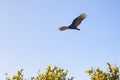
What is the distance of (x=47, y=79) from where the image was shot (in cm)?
1647

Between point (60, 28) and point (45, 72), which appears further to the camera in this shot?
point (45, 72)

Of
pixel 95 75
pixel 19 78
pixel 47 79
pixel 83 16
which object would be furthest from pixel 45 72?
pixel 83 16

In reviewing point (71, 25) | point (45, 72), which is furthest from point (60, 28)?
point (45, 72)

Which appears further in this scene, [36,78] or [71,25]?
[36,78]

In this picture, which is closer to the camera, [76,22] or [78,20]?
[78,20]

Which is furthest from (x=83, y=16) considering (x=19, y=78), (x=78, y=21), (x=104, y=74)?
(x=19, y=78)

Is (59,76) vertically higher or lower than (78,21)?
lower

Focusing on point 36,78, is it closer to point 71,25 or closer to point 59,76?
point 59,76

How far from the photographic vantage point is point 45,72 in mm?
16688

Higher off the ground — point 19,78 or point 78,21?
point 78,21

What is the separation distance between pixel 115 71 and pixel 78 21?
3.90 metres

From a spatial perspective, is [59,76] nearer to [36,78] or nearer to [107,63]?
[36,78]

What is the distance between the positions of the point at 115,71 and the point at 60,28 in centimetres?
444

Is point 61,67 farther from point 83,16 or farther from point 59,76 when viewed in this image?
point 83,16
